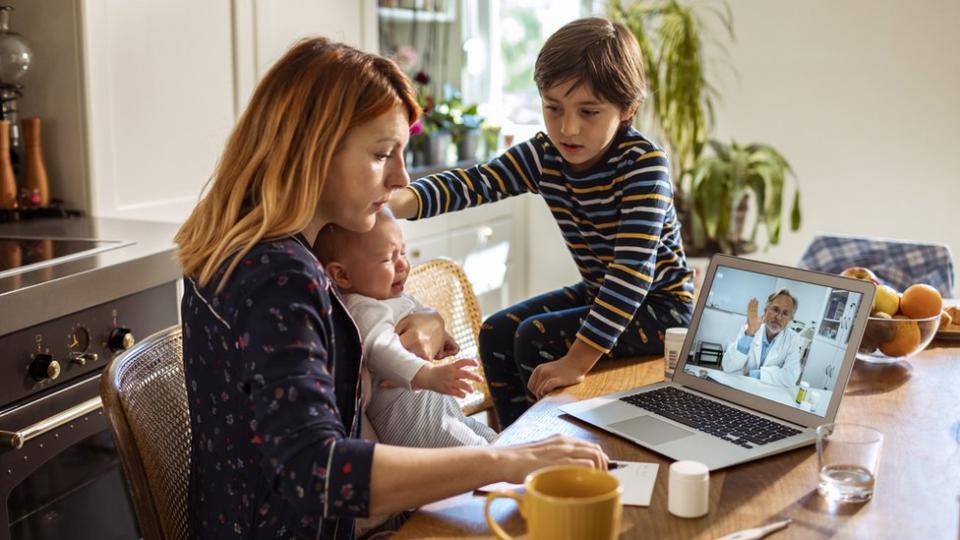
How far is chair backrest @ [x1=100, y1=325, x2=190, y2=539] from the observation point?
125 centimetres

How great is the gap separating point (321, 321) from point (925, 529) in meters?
0.68

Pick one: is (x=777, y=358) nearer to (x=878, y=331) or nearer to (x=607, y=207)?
(x=878, y=331)

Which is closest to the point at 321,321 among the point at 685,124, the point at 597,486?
the point at 597,486

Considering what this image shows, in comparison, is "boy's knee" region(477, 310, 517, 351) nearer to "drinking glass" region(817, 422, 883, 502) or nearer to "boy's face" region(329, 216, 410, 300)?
"boy's face" region(329, 216, 410, 300)

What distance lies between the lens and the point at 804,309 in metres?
1.42

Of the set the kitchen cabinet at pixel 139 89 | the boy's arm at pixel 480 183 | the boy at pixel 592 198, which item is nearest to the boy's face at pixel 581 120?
the boy at pixel 592 198

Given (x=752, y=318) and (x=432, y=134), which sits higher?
(x=432, y=134)

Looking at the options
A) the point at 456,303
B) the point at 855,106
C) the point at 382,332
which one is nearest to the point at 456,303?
the point at 456,303

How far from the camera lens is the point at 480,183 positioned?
1.97 m

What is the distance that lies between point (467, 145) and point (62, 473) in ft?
8.45

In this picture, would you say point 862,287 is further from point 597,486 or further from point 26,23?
point 26,23

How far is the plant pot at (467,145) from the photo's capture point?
13.4ft

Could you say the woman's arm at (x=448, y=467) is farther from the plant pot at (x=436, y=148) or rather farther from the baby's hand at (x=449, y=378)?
the plant pot at (x=436, y=148)

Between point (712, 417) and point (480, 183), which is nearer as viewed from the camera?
point (712, 417)
